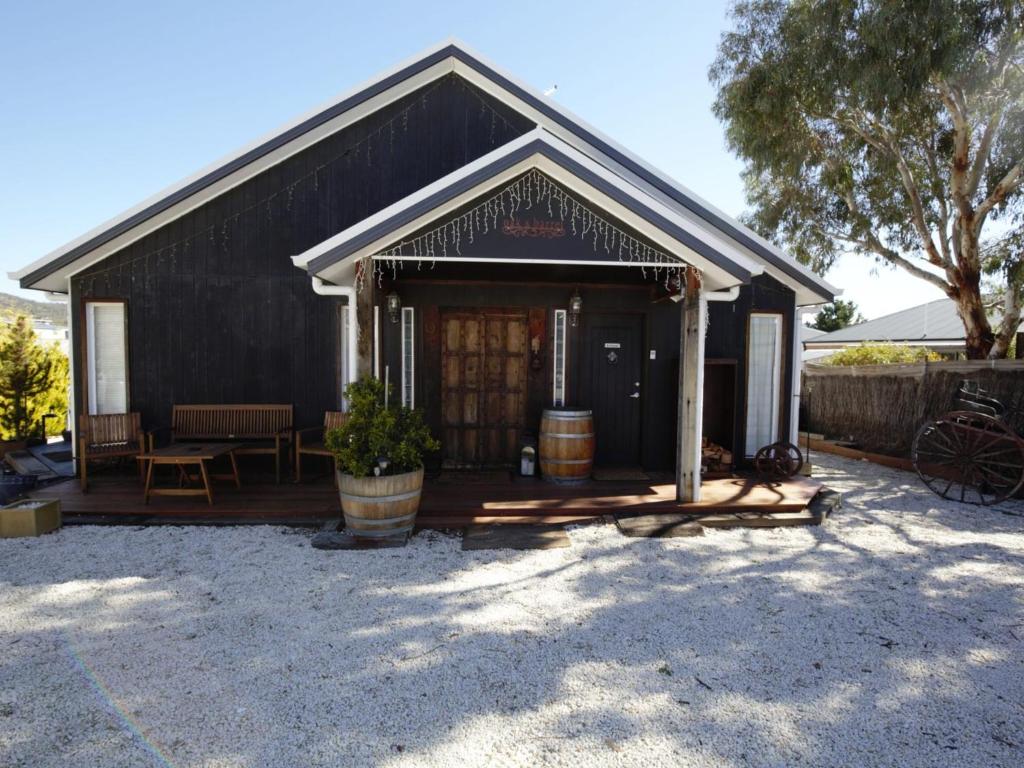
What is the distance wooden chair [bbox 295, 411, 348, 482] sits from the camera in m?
6.51

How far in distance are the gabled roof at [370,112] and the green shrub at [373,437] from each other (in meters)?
3.54

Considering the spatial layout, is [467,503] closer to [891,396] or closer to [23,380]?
[891,396]

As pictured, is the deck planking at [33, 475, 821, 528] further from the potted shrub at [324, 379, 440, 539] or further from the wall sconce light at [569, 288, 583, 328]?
the wall sconce light at [569, 288, 583, 328]

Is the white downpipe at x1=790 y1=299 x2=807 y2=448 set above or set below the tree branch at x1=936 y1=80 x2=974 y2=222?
below

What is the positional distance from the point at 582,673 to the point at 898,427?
8.48 m

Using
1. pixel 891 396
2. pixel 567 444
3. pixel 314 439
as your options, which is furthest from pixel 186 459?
pixel 891 396

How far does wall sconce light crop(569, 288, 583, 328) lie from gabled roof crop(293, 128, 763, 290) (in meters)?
1.88

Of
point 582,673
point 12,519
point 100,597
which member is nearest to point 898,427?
point 582,673

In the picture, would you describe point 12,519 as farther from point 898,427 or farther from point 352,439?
point 898,427

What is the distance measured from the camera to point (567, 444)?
656cm

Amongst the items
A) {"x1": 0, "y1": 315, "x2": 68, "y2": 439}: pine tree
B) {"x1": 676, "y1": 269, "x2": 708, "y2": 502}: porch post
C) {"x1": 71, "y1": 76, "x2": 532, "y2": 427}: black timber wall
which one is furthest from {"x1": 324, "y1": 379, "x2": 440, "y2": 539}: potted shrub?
{"x1": 0, "y1": 315, "x2": 68, "y2": 439}: pine tree

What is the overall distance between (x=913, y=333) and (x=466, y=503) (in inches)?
757

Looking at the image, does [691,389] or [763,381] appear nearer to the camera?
[691,389]

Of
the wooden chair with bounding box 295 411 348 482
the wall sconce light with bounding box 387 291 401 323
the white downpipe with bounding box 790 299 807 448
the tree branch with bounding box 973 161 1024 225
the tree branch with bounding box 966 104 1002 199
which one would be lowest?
the wooden chair with bounding box 295 411 348 482
